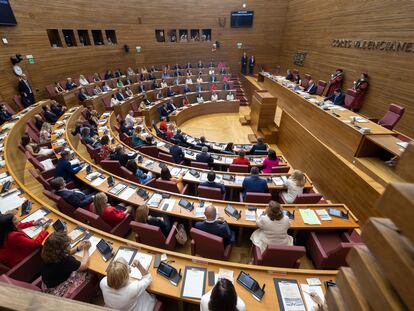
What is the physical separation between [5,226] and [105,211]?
3.53ft

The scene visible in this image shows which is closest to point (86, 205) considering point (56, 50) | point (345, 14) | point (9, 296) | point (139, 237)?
point (139, 237)

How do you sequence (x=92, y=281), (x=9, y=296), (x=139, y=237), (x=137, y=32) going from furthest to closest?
(x=137, y=32) < (x=139, y=237) < (x=92, y=281) < (x=9, y=296)

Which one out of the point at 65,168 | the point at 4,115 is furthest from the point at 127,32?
the point at 65,168

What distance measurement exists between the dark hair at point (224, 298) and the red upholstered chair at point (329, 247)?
1780 mm

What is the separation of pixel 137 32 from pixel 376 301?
1439 cm

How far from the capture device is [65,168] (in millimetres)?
4289

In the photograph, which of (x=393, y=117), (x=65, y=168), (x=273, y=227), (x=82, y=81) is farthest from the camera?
(x=82, y=81)

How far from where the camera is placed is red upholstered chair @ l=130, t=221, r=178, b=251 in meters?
2.87

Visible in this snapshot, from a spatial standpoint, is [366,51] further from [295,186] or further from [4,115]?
[4,115]

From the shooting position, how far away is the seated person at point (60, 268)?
2.17m

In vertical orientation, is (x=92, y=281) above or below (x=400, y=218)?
below

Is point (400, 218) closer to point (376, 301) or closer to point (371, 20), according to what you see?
point (376, 301)

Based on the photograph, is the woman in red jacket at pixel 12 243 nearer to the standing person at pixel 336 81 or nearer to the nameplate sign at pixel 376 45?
the nameplate sign at pixel 376 45

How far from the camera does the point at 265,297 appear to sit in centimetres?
218
